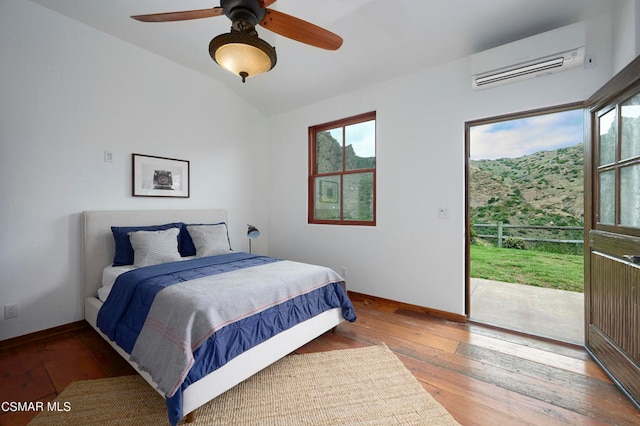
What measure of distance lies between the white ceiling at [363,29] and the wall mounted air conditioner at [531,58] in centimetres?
16

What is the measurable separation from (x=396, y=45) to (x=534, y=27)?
1154 mm

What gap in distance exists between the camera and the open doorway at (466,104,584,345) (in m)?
3.86

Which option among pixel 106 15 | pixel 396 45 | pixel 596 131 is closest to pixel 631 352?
pixel 596 131

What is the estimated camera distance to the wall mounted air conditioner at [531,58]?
212 centimetres

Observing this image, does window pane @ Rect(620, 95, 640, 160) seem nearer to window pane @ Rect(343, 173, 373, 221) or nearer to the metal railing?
window pane @ Rect(343, 173, 373, 221)

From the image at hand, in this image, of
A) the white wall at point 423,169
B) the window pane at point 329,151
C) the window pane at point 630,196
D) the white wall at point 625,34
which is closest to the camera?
the window pane at point 630,196

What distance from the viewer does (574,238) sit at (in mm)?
4660

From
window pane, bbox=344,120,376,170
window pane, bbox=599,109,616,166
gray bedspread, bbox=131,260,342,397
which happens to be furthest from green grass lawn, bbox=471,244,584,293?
gray bedspread, bbox=131,260,342,397

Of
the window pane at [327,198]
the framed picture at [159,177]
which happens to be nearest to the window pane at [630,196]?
the window pane at [327,198]

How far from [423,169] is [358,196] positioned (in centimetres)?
95

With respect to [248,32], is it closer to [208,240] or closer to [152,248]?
[152,248]

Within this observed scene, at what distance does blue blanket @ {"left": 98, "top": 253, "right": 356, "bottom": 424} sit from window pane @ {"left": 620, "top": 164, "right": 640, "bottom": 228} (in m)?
2.07

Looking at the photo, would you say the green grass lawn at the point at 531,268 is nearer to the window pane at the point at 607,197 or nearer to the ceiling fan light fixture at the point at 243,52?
the window pane at the point at 607,197

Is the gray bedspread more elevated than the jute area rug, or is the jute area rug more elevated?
the gray bedspread
